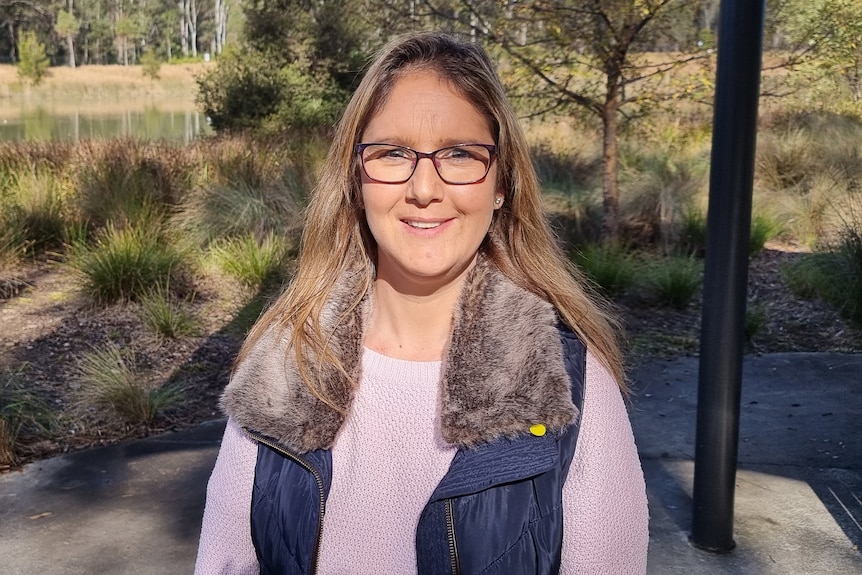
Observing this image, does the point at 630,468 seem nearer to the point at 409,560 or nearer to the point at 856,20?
the point at 409,560

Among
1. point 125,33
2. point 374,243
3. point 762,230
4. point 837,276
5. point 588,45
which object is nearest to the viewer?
point 374,243

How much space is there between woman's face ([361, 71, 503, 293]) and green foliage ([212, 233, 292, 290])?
5940mm

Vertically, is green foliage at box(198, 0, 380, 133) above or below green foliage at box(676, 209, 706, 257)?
above

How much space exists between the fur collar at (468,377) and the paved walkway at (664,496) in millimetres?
2084

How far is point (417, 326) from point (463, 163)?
34 cm

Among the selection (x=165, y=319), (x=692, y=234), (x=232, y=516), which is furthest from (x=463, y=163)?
(x=692, y=234)

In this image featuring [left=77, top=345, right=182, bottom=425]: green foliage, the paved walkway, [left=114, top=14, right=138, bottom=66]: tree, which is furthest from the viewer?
[left=114, top=14, right=138, bottom=66]: tree

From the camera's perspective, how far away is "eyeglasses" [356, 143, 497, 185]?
1688 millimetres

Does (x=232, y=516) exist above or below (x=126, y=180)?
below

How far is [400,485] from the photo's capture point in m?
1.64

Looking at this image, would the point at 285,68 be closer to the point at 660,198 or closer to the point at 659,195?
the point at 659,195

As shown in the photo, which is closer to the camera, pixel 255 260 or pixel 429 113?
pixel 429 113

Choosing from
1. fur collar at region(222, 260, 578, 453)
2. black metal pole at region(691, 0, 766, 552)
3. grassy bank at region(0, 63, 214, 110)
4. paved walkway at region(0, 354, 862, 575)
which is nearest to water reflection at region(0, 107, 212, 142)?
grassy bank at region(0, 63, 214, 110)

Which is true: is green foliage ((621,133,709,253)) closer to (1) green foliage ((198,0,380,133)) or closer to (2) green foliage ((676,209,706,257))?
(2) green foliage ((676,209,706,257))
